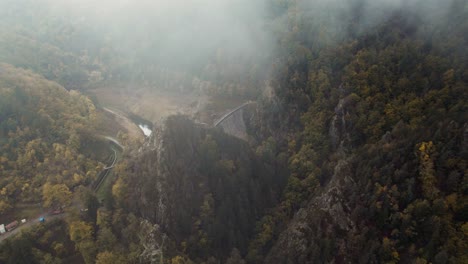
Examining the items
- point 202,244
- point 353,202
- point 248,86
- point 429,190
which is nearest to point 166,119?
point 202,244

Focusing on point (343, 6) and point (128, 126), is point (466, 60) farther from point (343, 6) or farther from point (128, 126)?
point (128, 126)

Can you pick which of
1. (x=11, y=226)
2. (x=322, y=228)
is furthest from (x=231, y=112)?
(x=11, y=226)

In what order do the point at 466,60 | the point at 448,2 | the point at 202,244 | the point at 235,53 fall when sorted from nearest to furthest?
1. the point at 202,244
2. the point at 466,60
3. the point at 448,2
4. the point at 235,53

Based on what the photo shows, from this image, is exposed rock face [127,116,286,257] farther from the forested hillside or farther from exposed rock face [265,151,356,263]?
the forested hillside

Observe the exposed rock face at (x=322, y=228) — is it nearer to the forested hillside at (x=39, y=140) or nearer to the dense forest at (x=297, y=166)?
the dense forest at (x=297, y=166)

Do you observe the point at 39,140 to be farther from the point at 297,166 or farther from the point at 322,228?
the point at 322,228

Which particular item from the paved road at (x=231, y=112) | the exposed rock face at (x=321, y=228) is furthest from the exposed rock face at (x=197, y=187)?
the paved road at (x=231, y=112)

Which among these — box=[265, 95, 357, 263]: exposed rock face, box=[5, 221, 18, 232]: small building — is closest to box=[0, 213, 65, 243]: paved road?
box=[5, 221, 18, 232]: small building
